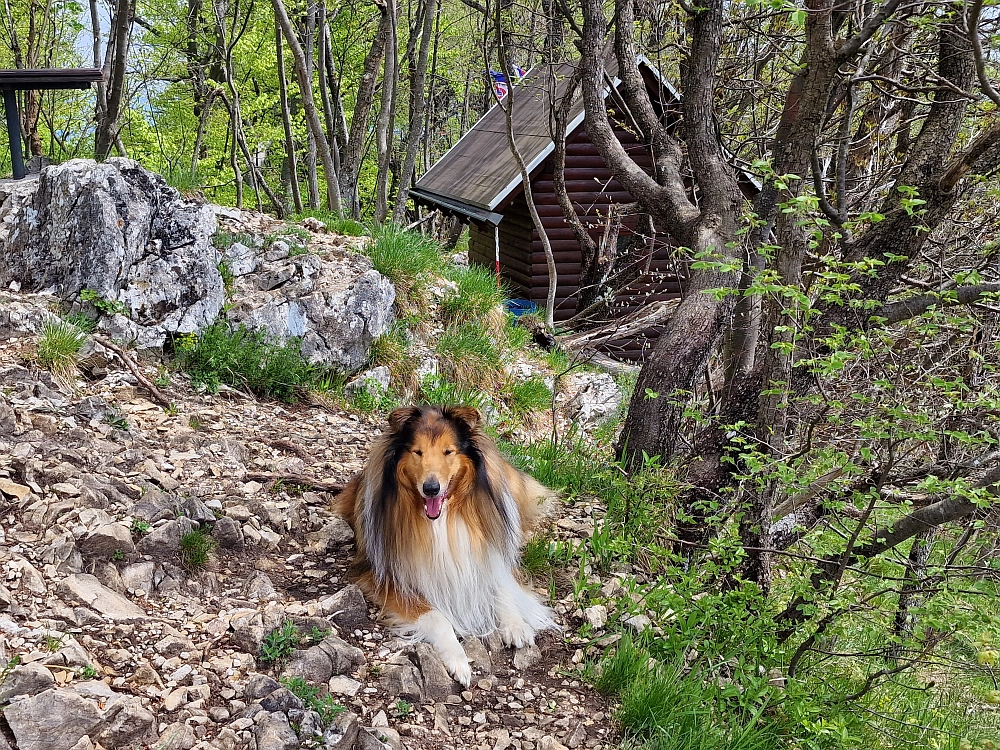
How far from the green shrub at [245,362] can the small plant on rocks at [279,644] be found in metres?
2.86

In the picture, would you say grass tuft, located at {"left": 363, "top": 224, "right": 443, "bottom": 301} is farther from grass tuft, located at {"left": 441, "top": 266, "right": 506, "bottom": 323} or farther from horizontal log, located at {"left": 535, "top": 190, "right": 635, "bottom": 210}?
horizontal log, located at {"left": 535, "top": 190, "right": 635, "bottom": 210}

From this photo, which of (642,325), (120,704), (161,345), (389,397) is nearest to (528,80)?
(642,325)

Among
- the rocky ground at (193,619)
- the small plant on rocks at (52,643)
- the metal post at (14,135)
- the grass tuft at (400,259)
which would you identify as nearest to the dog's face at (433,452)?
the rocky ground at (193,619)

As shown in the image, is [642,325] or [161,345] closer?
[161,345]

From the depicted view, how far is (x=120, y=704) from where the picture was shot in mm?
2707

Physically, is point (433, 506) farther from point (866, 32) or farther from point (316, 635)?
point (866, 32)

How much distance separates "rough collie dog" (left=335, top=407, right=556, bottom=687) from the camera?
3.75m

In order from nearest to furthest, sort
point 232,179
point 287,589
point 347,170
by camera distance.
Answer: point 287,589 → point 347,170 → point 232,179

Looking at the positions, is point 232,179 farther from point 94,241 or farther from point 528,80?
point 94,241

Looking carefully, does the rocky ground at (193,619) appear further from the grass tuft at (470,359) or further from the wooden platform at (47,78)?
the wooden platform at (47,78)

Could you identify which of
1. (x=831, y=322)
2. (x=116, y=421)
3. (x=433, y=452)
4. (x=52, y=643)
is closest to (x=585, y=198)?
(x=831, y=322)

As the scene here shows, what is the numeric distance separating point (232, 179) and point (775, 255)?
2166 centimetres

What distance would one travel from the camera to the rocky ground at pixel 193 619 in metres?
2.81

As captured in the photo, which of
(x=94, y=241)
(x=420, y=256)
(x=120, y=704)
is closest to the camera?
(x=120, y=704)
